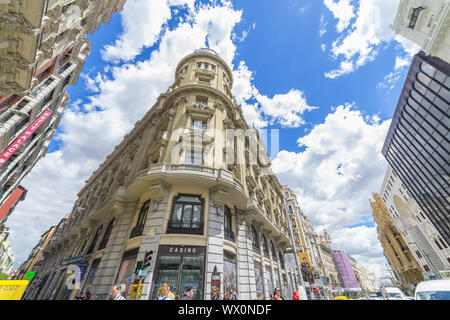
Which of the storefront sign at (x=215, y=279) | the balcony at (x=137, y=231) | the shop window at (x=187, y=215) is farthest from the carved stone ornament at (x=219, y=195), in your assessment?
the balcony at (x=137, y=231)

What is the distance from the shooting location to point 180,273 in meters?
11.7

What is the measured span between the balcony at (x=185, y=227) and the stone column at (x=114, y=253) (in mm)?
4710

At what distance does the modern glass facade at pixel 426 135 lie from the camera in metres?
27.8

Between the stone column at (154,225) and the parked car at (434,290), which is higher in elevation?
the stone column at (154,225)

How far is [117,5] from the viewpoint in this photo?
30.2 m

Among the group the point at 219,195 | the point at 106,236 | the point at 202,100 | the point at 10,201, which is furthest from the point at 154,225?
the point at 10,201

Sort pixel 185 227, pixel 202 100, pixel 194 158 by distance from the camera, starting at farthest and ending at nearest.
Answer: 1. pixel 202 100
2. pixel 194 158
3. pixel 185 227

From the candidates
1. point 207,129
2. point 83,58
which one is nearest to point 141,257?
point 207,129

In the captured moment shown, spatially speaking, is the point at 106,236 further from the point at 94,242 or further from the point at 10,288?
the point at 10,288

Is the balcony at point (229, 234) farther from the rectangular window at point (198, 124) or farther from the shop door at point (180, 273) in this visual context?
the rectangular window at point (198, 124)

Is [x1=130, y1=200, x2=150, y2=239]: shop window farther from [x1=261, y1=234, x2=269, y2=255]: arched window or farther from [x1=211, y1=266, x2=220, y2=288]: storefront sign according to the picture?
[x1=261, y1=234, x2=269, y2=255]: arched window

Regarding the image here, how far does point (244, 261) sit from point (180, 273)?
5.52 meters
